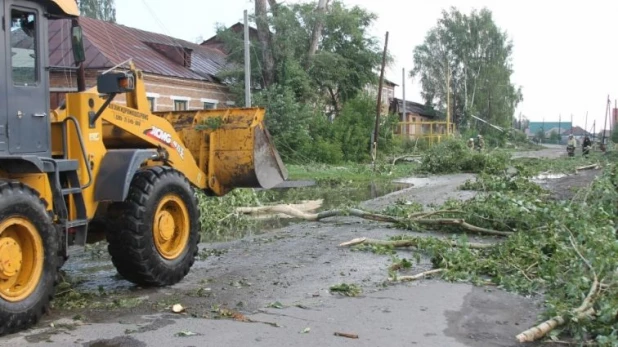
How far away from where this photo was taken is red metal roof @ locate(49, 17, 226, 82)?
29.8 meters

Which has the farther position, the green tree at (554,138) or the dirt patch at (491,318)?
the green tree at (554,138)

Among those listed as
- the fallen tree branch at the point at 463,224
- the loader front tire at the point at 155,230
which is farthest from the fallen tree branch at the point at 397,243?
the loader front tire at the point at 155,230

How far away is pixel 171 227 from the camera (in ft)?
24.4

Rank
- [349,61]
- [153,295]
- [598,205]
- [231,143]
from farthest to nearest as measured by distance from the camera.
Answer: [349,61], [598,205], [231,143], [153,295]

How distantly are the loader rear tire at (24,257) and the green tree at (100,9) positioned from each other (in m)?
52.5

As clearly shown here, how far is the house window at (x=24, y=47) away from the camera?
5.76 m

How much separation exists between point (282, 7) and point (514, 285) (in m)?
32.1

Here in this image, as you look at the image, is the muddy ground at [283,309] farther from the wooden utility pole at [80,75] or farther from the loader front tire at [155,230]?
the wooden utility pole at [80,75]

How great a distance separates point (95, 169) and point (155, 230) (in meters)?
0.94

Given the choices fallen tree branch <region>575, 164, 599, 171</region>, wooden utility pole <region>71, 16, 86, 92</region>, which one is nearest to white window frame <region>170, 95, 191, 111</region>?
fallen tree branch <region>575, 164, 599, 171</region>

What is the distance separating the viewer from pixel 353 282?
786 centimetres

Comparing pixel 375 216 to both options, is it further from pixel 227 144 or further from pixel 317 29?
pixel 317 29

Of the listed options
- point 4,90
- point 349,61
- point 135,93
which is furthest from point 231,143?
point 349,61

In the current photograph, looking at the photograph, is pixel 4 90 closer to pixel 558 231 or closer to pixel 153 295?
pixel 153 295
